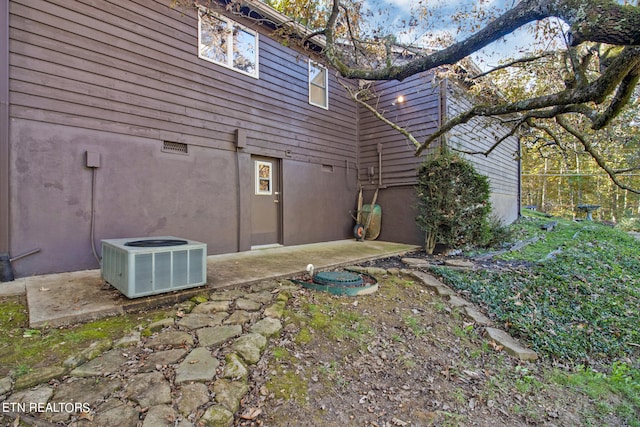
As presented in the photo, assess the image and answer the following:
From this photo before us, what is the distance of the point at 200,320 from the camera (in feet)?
8.11

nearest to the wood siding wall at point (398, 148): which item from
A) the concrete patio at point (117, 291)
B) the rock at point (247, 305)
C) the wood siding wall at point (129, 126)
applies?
the concrete patio at point (117, 291)

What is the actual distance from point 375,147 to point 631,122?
17.3 ft

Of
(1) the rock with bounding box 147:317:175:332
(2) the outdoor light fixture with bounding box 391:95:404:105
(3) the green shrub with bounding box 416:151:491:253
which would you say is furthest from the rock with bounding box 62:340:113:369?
(2) the outdoor light fixture with bounding box 391:95:404:105

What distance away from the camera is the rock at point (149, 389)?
5.05ft

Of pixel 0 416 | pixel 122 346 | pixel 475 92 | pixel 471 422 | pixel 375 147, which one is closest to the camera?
pixel 0 416

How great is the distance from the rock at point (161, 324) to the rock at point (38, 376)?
586 mm

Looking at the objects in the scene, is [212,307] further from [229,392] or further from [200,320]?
[229,392]

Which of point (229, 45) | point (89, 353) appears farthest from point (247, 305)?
→ point (229, 45)

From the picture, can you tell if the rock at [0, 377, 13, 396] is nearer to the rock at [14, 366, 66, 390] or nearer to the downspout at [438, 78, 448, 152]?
the rock at [14, 366, 66, 390]

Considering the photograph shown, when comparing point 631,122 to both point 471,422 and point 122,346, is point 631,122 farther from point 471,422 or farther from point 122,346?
point 122,346

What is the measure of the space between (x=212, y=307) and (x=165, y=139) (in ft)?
9.96

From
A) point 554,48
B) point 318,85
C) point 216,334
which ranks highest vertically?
point 318,85

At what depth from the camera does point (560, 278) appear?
3.90 m

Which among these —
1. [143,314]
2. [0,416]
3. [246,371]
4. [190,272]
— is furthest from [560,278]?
[0,416]
